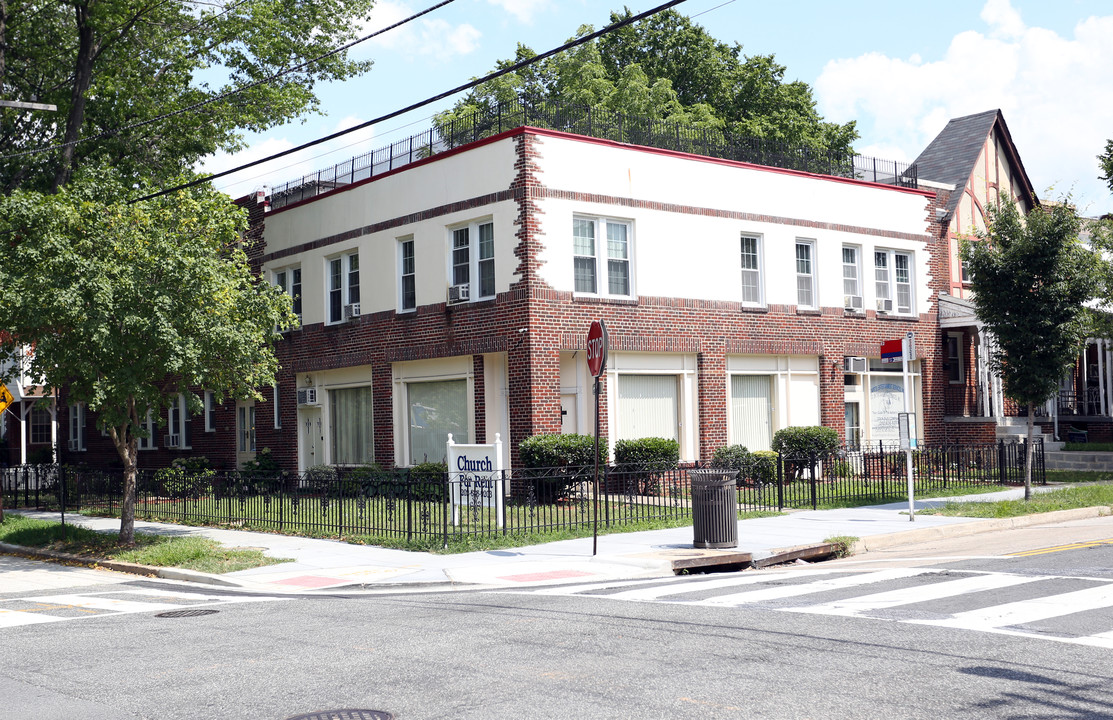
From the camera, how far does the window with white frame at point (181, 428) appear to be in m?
35.1

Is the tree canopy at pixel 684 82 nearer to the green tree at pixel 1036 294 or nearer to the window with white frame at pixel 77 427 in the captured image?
the window with white frame at pixel 77 427

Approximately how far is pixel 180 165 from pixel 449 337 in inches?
429

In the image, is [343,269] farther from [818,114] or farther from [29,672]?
[818,114]

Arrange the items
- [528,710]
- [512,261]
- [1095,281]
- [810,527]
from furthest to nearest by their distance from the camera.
Answer: 1. [512,261]
2. [1095,281]
3. [810,527]
4. [528,710]

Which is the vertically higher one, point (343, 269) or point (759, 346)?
point (343, 269)

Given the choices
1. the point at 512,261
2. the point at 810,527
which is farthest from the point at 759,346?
the point at 810,527

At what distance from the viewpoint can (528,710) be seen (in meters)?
6.86

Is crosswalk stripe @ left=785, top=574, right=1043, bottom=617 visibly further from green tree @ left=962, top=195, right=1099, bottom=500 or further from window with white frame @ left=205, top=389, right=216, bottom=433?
window with white frame @ left=205, top=389, right=216, bottom=433

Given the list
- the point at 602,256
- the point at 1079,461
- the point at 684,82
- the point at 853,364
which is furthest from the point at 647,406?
the point at 684,82

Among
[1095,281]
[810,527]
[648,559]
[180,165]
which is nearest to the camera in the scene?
[648,559]

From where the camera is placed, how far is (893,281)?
30156 millimetres

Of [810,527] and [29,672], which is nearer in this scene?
[29,672]

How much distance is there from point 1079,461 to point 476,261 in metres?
17.4

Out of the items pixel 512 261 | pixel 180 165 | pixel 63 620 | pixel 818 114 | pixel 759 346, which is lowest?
pixel 63 620
